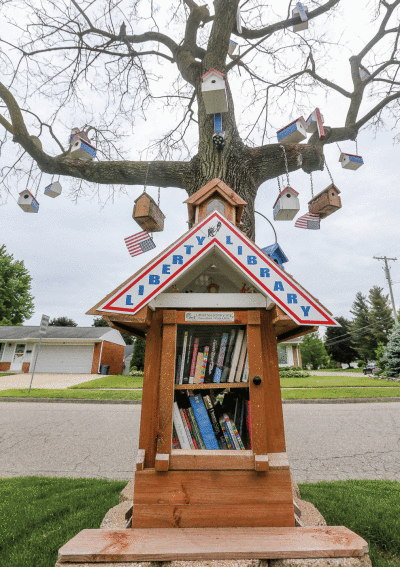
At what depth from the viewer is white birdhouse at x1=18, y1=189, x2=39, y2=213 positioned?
4613 millimetres

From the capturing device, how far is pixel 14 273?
33000mm

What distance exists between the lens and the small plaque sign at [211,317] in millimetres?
1880

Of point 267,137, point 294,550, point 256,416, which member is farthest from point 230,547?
point 267,137

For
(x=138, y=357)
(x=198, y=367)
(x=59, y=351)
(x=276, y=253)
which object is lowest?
(x=198, y=367)

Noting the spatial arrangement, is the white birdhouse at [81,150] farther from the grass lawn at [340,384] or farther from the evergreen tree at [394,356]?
the evergreen tree at [394,356]

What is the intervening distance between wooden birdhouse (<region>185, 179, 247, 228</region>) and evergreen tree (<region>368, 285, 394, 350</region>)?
3928 centimetres

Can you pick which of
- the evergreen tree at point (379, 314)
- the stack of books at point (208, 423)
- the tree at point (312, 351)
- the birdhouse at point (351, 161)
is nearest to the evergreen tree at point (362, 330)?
the evergreen tree at point (379, 314)

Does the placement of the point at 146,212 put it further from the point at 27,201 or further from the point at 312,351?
→ the point at 312,351

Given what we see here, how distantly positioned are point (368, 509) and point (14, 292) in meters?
37.1

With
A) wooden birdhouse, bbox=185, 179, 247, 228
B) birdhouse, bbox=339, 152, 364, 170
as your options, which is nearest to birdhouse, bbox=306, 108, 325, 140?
birdhouse, bbox=339, 152, 364, 170

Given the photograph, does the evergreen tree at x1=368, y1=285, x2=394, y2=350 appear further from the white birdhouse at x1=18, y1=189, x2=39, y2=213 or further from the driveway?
the white birdhouse at x1=18, y1=189, x2=39, y2=213

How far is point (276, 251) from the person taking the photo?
8.92 ft

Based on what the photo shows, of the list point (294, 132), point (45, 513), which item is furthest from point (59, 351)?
point (294, 132)

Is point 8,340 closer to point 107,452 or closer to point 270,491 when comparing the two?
point 107,452
